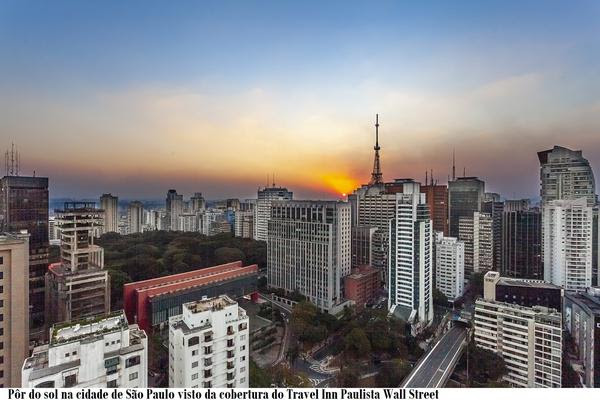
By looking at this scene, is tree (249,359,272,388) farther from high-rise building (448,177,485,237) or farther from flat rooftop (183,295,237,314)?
high-rise building (448,177,485,237)

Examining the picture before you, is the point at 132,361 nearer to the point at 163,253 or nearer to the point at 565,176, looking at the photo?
the point at 163,253

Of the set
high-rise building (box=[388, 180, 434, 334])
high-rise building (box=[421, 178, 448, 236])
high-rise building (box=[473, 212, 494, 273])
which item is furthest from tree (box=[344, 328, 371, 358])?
high-rise building (box=[473, 212, 494, 273])

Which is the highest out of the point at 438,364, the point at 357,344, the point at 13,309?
the point at 13,309

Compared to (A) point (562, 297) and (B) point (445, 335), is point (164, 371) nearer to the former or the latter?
(B) point (445, 335)

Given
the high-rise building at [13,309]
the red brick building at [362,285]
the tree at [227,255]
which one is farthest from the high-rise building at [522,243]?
the high-rise building at [13,309]

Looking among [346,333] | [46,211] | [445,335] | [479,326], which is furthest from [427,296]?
[46,211]

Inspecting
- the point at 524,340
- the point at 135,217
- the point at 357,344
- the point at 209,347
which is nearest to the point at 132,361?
the point at 209,347
